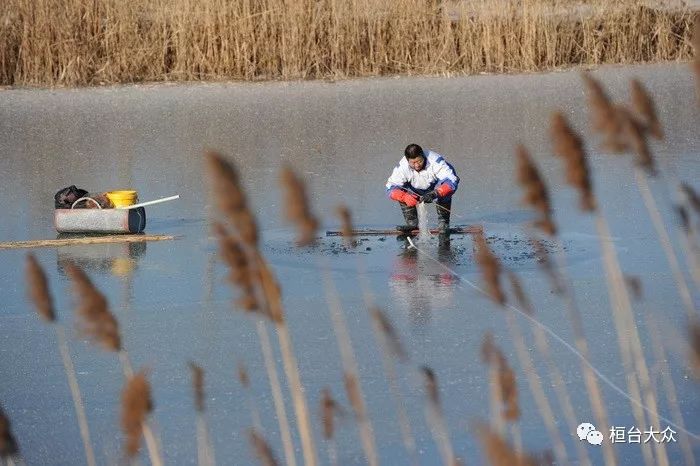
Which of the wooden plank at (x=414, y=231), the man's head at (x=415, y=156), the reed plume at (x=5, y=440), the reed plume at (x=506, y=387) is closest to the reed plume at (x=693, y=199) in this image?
the reed plume at (x=506, y=387)

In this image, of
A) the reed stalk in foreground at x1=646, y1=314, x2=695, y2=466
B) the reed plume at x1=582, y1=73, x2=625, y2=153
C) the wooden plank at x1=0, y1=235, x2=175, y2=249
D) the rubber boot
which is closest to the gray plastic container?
the wooden plank at x1=0, y1=235, x2=175, y2=249

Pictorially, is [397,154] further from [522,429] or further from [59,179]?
[522,429]

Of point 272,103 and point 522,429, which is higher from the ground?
point 272,103

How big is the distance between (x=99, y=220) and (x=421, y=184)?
76.5 inches

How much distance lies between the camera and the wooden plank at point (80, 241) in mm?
7656

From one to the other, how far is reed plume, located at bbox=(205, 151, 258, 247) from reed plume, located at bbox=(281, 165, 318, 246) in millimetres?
51

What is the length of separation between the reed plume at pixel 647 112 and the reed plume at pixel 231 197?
1.87ft

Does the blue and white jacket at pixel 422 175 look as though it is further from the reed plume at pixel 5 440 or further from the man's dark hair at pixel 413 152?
the reed plume at pixel 5 440

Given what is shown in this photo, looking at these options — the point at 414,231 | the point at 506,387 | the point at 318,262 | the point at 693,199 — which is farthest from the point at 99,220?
the point at 693,199

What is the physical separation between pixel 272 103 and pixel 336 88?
126 centimetres

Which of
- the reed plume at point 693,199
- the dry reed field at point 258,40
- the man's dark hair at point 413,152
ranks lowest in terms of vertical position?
the man's dark hair at point 413,152

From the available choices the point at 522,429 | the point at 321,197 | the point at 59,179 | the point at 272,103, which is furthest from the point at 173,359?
the point at 272,103

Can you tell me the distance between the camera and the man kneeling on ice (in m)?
7.73

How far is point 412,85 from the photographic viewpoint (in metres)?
15.5
